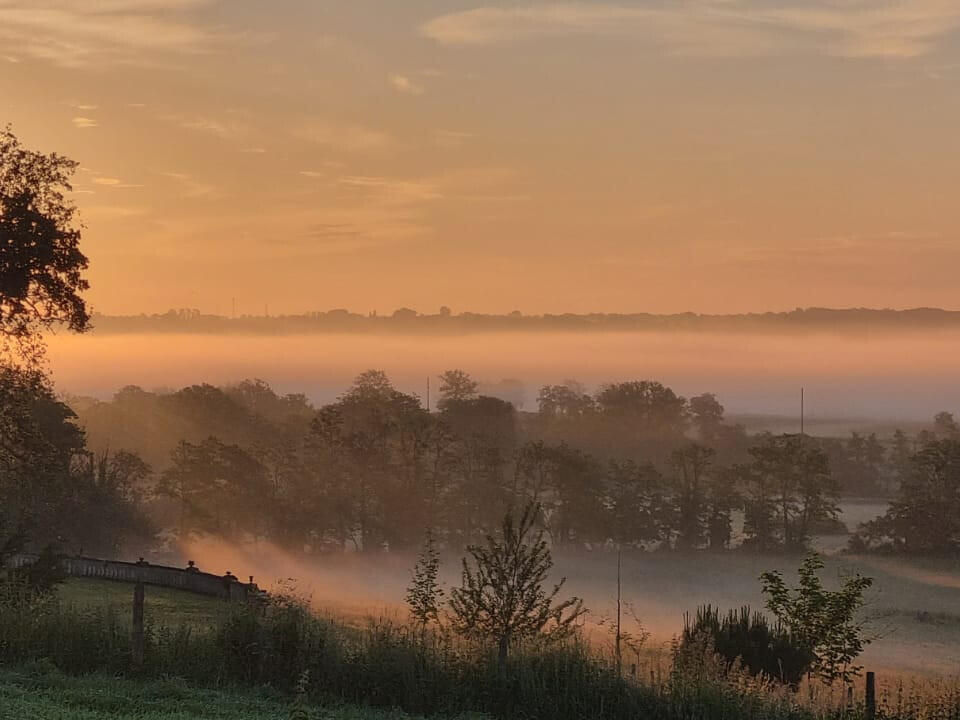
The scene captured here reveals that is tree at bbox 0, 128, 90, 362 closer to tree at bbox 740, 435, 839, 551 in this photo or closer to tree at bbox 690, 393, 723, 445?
tree at bbox 740, 435, 839, 551

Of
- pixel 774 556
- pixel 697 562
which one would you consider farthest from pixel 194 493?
pixel 774 556

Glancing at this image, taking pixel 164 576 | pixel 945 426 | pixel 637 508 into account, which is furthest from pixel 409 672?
pixel 945 426

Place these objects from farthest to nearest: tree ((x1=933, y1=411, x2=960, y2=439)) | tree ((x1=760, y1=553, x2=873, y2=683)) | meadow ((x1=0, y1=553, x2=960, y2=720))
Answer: tree ((x1=933, y1=411, x2=960, y2=439)), tree ((x1=760, y1=553, x2=873, y2=683)), meadow ((x1=0, y1=553, x2=960, y2=720))

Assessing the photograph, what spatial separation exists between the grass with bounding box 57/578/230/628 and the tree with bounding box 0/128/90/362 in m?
8.05

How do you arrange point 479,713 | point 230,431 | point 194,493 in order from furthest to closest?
point 230,431, point 194,493, point 479,713

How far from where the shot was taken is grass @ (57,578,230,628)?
86.1 ft

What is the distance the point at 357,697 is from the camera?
523 inches

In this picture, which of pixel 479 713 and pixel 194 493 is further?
pixel 194 493

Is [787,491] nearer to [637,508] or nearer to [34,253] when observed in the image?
[637,508]

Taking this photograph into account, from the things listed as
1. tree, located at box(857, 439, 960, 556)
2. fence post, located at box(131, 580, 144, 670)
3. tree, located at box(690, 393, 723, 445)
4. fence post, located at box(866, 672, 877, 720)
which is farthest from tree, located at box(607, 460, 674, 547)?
fence post, located at box(131, 580, 144, 670)

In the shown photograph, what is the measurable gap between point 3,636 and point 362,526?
52373 mm

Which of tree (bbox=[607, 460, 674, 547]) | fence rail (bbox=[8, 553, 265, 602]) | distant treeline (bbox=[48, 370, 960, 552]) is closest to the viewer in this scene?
fence rail (bbox=[8, 553, 265, 602])

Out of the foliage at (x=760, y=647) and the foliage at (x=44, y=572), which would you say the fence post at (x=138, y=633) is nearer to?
the foliage at (x=44, y=572)

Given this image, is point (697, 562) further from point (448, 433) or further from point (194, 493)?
point (194, 493)
